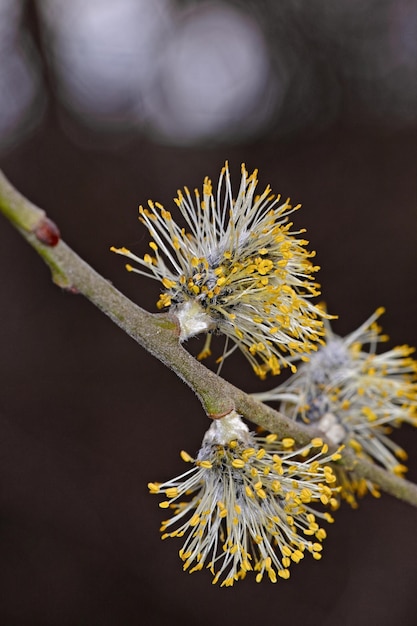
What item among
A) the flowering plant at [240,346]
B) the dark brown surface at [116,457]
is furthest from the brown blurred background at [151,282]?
the flowering plant at [240,346]

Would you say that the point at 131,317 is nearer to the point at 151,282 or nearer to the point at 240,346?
the point at 240,346

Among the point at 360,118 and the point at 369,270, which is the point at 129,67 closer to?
the point at 360,118

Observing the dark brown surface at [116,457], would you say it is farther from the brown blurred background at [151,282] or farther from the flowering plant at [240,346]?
the flowering plant at [240,346]

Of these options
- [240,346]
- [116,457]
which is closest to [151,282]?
[116,457]

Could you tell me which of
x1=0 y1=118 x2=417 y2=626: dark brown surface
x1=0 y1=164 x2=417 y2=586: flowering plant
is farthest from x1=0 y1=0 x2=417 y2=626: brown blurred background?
x1=0 y1=164 x2=417 y2=586: flowering plant

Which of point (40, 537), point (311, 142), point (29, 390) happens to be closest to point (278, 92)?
point (311, 142)

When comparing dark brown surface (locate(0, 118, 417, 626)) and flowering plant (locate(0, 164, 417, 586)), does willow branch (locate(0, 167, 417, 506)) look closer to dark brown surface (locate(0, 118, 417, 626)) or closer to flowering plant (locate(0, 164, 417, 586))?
flowering plant (locate(0, 164, 417, 586))
